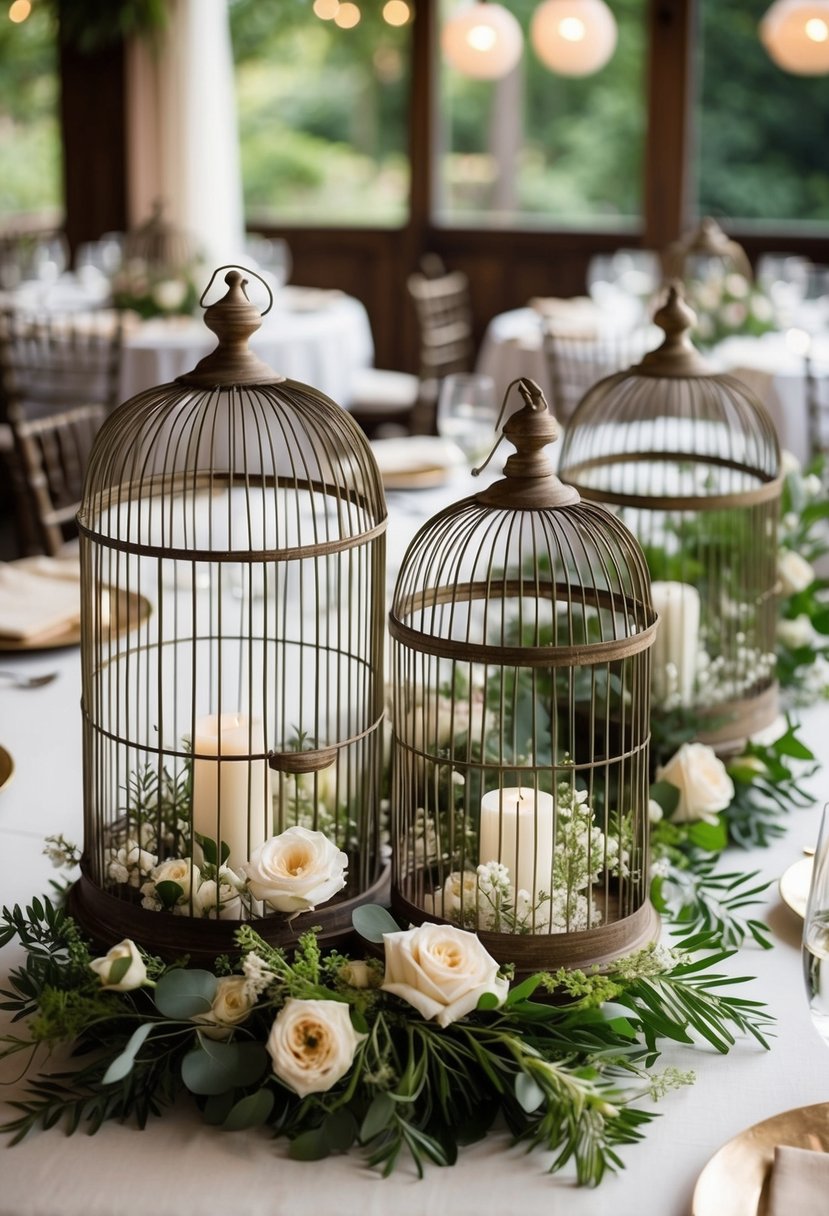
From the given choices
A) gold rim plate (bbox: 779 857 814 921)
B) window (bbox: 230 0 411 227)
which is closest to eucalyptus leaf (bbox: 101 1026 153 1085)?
gold rim plate (bbox: 779 857 814 921)

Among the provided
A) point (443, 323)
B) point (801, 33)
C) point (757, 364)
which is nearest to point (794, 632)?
point (757, 364)

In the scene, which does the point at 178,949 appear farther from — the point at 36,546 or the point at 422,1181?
the point at 36,546

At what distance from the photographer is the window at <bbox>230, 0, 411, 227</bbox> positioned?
7.77m

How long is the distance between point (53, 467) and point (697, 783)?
8.70ft

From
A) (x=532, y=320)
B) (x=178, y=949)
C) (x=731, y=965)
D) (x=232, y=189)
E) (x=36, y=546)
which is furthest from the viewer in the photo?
(x=232, y=189)

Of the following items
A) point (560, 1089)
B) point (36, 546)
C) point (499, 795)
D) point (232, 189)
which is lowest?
point (36, 546)

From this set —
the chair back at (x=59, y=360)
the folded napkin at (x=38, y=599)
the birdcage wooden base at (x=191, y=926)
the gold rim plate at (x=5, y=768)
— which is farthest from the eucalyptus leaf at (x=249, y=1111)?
the chair back at (x=59, y=360)

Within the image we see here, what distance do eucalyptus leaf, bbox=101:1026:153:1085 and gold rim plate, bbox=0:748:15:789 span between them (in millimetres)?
556

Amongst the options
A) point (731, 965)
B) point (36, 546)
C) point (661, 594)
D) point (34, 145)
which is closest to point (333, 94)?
point (34, 145)

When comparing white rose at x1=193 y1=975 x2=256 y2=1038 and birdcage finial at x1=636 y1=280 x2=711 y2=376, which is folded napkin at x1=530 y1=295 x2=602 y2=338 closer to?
birdcage finial at x1=636 y1=280 x2=711 y2=376

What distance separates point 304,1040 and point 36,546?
3.35m

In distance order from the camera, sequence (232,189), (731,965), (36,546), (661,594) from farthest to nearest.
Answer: (232,189) → (36,546) → (661,594) → (731,965)

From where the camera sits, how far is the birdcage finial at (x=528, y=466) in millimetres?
1089

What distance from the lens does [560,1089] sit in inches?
37.4
